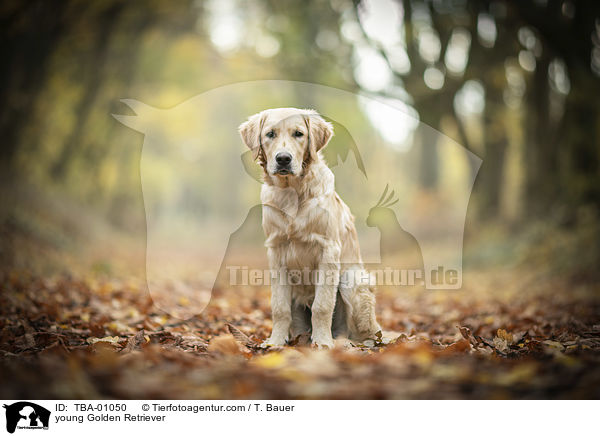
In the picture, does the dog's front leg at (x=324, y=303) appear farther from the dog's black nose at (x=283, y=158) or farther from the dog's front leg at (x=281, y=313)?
the dog's black nose at (x=283, y=158)

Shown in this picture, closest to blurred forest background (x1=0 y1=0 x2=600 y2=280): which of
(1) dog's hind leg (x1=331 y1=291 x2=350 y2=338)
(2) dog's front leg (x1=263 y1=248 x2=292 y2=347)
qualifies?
(2) dog's front leg (x1=263 y1=248 x2=292 y2=347)

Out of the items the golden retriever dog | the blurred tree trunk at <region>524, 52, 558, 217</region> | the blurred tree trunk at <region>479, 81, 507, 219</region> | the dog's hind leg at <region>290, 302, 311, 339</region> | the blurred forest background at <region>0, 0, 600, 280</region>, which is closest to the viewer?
the golden retriever dog

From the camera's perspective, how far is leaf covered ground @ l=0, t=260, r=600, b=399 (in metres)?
2.35

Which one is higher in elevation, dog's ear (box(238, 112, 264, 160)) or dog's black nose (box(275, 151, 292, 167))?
dog's ear (box(238, 112, 264, 160))

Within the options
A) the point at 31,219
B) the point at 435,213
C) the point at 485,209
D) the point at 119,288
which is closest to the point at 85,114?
the point at 31,219

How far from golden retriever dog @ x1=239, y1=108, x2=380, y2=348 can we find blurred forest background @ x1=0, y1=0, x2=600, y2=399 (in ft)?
1.49

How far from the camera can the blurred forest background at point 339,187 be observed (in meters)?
2.56

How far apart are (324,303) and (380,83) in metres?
8.47

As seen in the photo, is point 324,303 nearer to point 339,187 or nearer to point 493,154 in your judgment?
point 339,187

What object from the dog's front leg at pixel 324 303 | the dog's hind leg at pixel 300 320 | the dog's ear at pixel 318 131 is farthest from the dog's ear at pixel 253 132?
the dog's hind leg at pixel 300 320

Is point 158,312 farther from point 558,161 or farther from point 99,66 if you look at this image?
point 99,66

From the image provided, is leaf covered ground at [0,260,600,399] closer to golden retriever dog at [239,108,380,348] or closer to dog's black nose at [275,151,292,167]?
golden retriever dog at [239,108,380,348]

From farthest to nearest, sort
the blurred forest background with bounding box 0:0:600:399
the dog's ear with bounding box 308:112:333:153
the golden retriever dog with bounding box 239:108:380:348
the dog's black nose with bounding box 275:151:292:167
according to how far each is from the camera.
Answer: the dog's ear with bounding box 308:112:333:153
the golden retriever dog with bounding box 239:108:380:348
the dog's black nose with bounding box 275:151:292:167
the blurred forest background with bounding box 0:0:600:399
